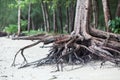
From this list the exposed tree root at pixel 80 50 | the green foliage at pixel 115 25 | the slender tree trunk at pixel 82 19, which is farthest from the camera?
the green foliage at pixel 115 25

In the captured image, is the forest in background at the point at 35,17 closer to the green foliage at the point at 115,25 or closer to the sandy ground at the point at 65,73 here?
the green foliage at the point at 115,25

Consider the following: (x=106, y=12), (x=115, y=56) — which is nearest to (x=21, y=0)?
(x=106, y=12)

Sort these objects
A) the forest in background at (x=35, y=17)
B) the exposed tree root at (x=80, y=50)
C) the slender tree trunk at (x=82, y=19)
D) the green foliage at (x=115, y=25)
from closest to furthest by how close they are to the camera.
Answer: the exposed tree root at (x=80, y=50) → the slender tree trunk at (x=82, y=19) → the green foliage at (x=115, y=25) → the forest in background at (x=35, y=17)

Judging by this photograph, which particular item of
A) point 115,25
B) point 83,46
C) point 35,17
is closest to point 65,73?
point 83,46

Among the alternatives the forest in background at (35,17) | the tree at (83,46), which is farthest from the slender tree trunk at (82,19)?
the forest in background at (35,17)

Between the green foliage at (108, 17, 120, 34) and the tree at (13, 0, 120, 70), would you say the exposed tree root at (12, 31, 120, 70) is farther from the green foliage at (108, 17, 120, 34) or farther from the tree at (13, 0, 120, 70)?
the green foliage at (108, 17, 120, 34)

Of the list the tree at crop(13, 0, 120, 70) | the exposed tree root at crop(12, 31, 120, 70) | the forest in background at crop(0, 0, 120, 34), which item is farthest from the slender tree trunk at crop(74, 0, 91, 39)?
the forest in background at crop(0, 0, 120, 34)

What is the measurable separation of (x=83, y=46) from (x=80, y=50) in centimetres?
15

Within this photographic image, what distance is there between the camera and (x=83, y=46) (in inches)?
361

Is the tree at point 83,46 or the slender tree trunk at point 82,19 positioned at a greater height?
the slender tree trunk at point 82,19

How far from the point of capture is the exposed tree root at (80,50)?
876cm

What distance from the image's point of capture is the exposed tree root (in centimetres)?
876

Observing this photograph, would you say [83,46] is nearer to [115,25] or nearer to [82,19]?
[82,19]

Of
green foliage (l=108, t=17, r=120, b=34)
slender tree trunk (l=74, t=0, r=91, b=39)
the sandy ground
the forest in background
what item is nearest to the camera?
the sandy ground
